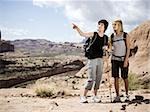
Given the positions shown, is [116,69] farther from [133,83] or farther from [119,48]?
[133,83]

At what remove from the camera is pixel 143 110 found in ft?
27.8

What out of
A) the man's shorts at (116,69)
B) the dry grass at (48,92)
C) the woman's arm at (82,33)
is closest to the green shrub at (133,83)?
the dry grass at (48,92)

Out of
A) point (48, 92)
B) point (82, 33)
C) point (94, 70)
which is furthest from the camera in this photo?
point (48, 92)

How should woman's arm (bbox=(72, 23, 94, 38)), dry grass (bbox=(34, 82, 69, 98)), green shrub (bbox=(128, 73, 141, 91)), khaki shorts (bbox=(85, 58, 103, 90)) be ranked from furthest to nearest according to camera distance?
green shrub (bbox=(128, 73, 141, 91)) → dry grass (bbox=(34, 82, 69, 98)) → khaki shorts (bbox=(85, 58, 103, 90)) → woman's arm (bbox=(72, 23, 94, 38))

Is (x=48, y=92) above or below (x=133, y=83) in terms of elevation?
below

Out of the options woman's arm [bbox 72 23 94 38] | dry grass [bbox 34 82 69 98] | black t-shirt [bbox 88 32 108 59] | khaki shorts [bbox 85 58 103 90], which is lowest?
dry grass [bbox 34 82 69 98]

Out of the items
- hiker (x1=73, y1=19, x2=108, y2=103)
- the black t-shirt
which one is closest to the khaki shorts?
hiker (x1=73, y1=19, x2=108, y2=103)

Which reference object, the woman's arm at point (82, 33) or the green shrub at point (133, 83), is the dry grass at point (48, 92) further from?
the woman's arm at point (82, 33)

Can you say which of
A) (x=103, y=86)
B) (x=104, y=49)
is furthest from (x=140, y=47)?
(x=104, y=49)

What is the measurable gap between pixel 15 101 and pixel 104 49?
3021mm

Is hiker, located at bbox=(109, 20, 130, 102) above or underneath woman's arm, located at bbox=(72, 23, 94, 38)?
underneath

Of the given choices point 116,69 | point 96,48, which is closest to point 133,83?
point 116,69

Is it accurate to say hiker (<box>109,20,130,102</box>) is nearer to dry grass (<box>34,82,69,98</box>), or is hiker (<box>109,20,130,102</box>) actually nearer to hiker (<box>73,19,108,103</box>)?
hiker (<box>73,19,108,103</box>)

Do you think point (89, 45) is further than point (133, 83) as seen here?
No
